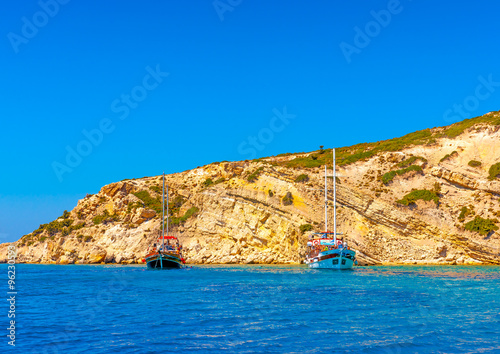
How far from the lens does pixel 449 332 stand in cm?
1557

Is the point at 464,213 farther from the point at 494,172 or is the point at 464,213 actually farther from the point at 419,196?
the point at 494,172

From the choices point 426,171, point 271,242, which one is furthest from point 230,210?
point 426,171

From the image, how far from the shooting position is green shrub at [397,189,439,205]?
191ft

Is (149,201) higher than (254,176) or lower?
lower

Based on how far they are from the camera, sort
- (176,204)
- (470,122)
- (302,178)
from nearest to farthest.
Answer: (302,178)
(470,122)
(176,204)

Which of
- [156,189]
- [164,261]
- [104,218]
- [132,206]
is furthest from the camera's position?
[156,189]

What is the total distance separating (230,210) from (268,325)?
46672 millimetres

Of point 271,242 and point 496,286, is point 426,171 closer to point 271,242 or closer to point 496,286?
point 271,242

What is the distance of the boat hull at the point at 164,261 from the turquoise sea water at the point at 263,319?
79.3 ft

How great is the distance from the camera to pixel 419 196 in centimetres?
5872

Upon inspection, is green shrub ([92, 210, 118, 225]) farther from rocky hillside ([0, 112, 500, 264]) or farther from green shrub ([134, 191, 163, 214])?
green shrub ([134, 191, 163, 214])

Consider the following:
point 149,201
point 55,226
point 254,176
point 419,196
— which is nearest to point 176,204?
point 149,201

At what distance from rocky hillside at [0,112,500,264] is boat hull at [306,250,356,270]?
23.0 ft

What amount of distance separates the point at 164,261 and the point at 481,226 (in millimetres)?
36413
